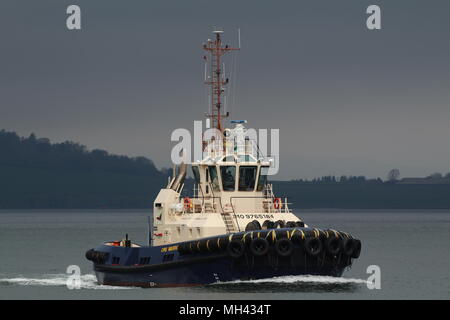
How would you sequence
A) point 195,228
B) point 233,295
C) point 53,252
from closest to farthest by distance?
point 233,295 < point 195,228 < point 53,252

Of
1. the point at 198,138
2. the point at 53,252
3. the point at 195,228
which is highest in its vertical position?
the point at 198,138

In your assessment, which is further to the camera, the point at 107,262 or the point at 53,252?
the point at 53,252

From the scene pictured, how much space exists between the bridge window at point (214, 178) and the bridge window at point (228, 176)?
27 centimetres

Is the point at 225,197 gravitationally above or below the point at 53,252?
above

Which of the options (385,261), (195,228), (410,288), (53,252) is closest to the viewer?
(195,228)

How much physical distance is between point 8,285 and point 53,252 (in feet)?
105

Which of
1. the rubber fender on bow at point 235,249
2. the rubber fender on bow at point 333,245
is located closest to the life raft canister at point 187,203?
the rubber fender on bow at point 235,249

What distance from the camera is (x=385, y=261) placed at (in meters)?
71.6

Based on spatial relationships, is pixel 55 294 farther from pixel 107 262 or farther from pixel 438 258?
pixel 438 258

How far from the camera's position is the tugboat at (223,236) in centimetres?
4281

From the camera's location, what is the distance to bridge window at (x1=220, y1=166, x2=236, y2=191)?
155 feet

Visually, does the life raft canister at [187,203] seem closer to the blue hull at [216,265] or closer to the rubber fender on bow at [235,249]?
the blue hull at [216,265]

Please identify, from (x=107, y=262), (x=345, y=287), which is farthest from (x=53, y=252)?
(x=345, y=287)

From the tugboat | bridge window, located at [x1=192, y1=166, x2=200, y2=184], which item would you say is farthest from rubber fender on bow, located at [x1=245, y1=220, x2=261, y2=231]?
bridge window, located at [x1=192, y1=166, x2=200, y2=184]
